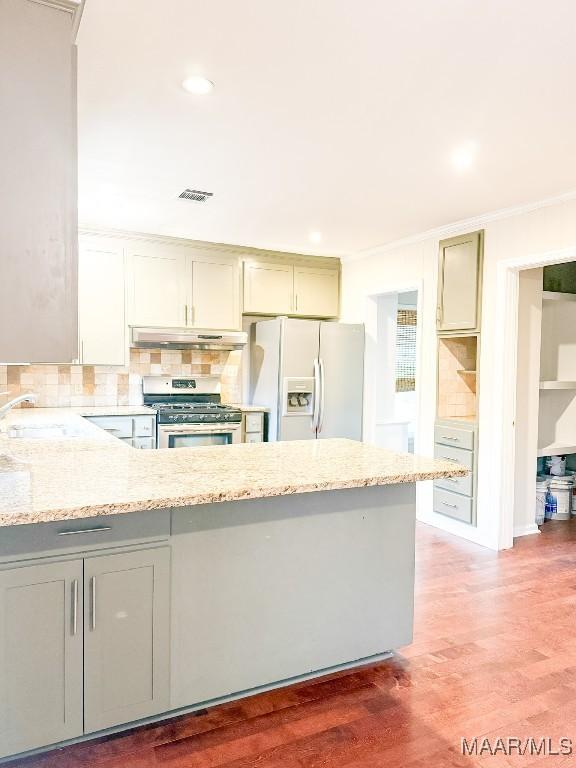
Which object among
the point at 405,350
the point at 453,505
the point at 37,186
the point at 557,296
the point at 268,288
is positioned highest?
the point at 268,288

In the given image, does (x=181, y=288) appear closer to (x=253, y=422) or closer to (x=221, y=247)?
(x=221, y=247)

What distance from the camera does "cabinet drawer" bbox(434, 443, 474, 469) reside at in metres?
4.24

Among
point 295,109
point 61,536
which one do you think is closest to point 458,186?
point 295,109

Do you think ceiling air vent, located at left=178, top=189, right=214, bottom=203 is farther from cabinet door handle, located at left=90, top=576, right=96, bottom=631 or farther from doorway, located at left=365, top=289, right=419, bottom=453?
cabinet door handle, located at left=90, top=576, right=96, bottom=631

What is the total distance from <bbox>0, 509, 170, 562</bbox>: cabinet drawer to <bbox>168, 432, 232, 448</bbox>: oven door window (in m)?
2.76

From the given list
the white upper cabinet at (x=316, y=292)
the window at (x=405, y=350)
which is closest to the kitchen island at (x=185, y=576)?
the white upper cabinet at (x=316, y=292)

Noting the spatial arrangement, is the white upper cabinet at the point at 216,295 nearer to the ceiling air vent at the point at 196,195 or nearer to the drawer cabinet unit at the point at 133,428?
the drawer cabinet unit at the point at 133,428

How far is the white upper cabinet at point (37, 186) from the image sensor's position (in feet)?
4.75

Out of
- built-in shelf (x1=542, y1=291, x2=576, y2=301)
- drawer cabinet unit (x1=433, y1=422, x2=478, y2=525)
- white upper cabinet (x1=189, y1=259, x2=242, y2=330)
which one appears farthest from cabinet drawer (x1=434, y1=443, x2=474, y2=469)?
white upper cabinet (x1=189, y1=259, x2=242, y2=330)

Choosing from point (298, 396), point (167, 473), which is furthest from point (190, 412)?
point (167, 473)

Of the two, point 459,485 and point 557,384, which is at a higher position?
point 557,384

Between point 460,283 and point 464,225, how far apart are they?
44cm

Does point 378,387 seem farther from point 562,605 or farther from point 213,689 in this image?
point 213,689

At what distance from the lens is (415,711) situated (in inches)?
82.6
